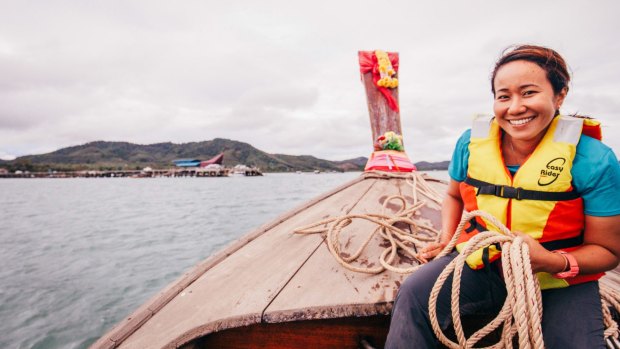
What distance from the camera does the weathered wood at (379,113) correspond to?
5.38 m

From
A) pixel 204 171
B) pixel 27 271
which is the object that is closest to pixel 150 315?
pixel 27 271

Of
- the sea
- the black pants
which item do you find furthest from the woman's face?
the sea

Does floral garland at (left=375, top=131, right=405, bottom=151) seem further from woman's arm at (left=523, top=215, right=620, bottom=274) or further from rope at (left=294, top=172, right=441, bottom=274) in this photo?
woman's arm at (left=523, top=215, right=620, bottom=274)

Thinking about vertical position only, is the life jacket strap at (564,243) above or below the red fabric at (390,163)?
below

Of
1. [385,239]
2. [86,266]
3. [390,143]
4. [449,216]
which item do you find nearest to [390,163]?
[390,143]

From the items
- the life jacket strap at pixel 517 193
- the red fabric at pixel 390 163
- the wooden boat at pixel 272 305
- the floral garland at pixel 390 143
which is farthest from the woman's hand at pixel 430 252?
the floral garland at pixel 390 143

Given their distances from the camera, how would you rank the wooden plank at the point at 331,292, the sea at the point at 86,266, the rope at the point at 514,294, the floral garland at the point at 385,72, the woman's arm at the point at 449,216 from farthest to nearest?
the floral garland at the point at 385,72, the sea at the point at 86,266, the woman's arm at the point at 449,216, the wooden plank at the point at 331,292, the rope at the point at 514,294

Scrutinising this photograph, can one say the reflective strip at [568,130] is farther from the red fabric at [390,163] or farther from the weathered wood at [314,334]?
the red fabric at [390,163]

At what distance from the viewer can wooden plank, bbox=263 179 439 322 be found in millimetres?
1124

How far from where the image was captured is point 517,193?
Answer: 1.11 meters

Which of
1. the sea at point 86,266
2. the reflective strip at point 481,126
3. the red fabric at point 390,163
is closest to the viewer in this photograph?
the reflective strip at point 481,126

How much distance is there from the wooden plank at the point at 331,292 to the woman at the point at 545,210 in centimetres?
15

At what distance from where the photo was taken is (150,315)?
1.36 m

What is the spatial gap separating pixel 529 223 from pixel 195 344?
1.33m
